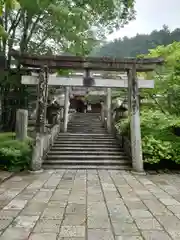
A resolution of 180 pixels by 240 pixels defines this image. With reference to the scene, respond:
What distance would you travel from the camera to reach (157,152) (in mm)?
8562

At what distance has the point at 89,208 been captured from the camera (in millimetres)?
4539

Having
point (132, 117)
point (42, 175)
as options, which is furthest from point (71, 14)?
point (42, 175)

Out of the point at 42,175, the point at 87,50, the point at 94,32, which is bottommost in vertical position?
the point at 42,175

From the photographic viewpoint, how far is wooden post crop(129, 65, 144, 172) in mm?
8336

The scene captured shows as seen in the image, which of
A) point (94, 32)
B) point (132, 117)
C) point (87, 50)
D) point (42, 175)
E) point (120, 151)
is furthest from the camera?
point (94, 32)

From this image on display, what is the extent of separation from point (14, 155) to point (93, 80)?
144 inches

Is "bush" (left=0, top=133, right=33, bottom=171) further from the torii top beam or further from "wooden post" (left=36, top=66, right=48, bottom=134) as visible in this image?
the torii top beam

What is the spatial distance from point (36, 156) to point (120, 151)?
3.73m

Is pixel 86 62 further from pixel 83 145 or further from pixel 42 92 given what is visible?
pixel 83 145

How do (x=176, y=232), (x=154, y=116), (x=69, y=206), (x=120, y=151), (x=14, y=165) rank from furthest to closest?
(x=120, y=151), (x=154, y=116), (x=14, y=165), (x=69, y=206), (x=176, y=232)

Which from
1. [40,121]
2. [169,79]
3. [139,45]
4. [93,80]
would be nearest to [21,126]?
[40,121]

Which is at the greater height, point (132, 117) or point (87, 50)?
point (87, 50)

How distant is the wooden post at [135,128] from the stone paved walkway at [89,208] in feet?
3.20

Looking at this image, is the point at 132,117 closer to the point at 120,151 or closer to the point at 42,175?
the point at 120,151
